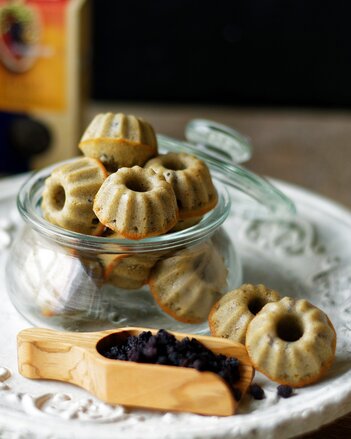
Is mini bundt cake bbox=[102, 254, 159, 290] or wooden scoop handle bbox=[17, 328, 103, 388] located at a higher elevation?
mini bundt cake bbox=[102, 254, 159, 290]

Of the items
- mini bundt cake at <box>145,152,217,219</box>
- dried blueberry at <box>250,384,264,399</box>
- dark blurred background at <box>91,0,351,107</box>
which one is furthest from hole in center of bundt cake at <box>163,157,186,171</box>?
dark blurred background at <box>91,0,351,107</box>

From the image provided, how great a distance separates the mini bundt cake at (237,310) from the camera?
974 mm

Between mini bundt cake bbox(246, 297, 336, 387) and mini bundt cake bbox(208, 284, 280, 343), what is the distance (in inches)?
1.2

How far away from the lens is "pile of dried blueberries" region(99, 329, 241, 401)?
0.88 meters

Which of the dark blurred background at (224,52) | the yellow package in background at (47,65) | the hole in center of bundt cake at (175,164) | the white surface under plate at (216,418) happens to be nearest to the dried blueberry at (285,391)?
the white surface under plate at (216,418)

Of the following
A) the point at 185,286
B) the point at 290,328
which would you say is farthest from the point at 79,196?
the point at 290,328

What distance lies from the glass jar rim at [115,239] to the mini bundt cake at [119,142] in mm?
113

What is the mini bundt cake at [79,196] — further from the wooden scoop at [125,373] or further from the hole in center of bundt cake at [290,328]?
the hole in center of bundt cake at [290,328]

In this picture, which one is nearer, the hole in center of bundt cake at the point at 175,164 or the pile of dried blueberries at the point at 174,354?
the pile of dried blueberries at the point at 174,354

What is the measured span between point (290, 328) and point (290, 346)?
0.17 feet

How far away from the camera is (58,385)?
3.08 feet

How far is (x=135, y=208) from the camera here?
3.16ft

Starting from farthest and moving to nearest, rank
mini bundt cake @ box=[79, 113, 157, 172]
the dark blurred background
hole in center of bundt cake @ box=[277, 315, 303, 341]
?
1. the dark blurred background
2. mini bundt cake @ box=[79, 113, 157, 172]
3. hole in center of bundt cake @ box=[277, 315, 303, 341]

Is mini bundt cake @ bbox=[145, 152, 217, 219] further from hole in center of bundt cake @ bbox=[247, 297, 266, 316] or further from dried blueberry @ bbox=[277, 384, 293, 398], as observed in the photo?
dried blueberry @ bbox=[277, 384, 293, 398]
